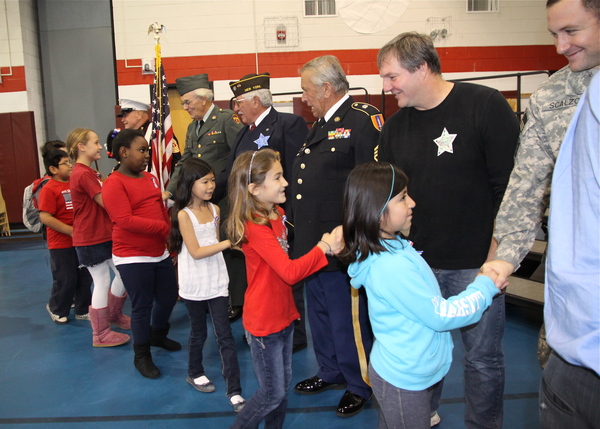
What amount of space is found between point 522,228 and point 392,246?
0.40 metres

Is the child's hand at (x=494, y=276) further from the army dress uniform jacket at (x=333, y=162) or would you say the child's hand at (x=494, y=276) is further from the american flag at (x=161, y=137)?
the american flag at (x=161, y=137)

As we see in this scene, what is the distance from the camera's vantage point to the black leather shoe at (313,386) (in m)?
2.69

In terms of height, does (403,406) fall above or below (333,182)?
below

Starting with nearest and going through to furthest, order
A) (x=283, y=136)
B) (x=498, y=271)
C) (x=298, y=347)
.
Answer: (x=498, y=271)
(x=283, y=136)
(x=298, y=347)

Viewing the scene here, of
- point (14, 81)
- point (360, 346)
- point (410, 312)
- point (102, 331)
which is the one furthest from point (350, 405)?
point (14, 81)

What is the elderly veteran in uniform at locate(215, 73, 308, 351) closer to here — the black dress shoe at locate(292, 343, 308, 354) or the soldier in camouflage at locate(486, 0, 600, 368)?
the black dress shoe at locate(292, 343, 308, 354)

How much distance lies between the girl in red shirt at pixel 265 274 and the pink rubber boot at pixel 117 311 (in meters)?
2.15

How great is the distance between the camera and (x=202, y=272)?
2.58 metres

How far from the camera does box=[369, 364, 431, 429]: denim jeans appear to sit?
1.50m

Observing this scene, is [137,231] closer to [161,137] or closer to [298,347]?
[298,347]

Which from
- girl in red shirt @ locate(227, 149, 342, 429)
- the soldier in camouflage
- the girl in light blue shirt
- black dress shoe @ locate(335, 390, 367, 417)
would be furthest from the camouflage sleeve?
black dress shoe @ locate(335, 390, 367, 417)

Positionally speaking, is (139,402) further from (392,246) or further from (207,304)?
(392,246)

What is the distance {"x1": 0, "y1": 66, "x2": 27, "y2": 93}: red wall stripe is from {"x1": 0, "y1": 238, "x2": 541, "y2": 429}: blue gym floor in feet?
19.7

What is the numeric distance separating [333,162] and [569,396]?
64.9 inches
